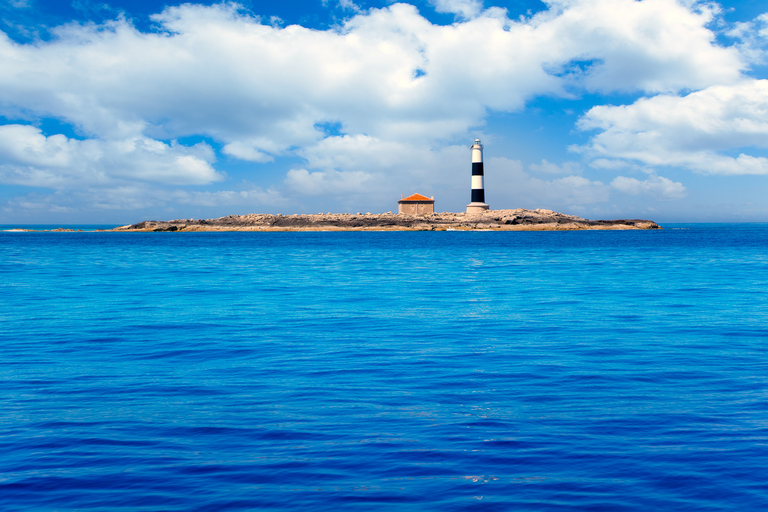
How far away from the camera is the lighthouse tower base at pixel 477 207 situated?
351 feet

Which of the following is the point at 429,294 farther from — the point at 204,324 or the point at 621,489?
the point at 621,489

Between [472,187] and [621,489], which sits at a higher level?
[472,187]

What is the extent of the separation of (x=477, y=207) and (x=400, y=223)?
64.5 ft

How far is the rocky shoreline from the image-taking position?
11400cm

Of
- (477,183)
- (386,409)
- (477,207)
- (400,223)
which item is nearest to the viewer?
(386,409)

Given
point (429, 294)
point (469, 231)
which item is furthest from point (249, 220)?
point (429, 294)

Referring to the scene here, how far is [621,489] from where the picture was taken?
480 cm

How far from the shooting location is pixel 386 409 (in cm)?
692

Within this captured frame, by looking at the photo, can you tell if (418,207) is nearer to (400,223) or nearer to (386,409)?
(400,223)

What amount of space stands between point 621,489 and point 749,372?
5.23m

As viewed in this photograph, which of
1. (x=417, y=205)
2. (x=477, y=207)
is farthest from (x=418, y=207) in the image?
(x=477, y=207)

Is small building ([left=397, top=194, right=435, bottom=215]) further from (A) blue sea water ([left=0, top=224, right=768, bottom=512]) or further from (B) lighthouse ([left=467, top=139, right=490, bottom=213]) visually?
(A) blue sea water ([left=0, top=224, right=768, bottom=512])

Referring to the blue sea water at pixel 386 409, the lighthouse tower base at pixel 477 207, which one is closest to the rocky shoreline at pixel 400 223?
the lighthouse tower base at pixel 477 207

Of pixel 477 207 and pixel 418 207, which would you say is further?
pixel 418 207
